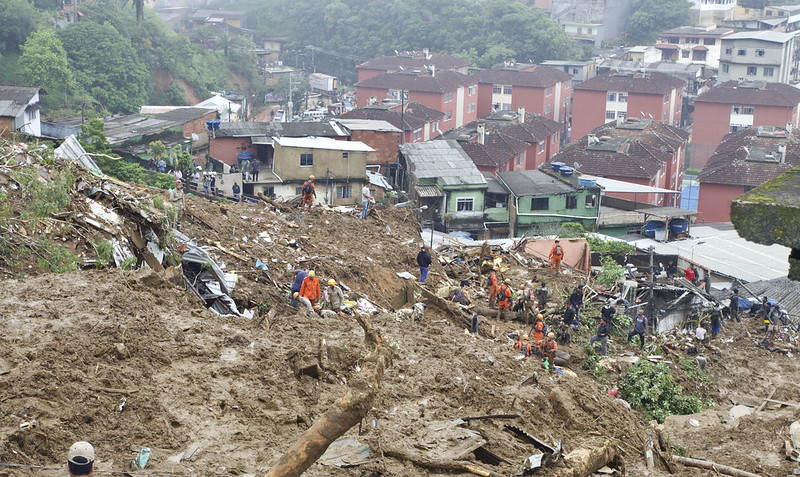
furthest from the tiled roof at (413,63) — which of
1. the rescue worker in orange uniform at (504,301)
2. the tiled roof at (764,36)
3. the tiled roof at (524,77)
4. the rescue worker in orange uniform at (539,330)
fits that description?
the rescue worker in orange uniform at (539,330)

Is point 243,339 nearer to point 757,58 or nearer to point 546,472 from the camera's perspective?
point 546,472

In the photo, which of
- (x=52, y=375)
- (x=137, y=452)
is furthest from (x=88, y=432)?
(x=52, y=375)

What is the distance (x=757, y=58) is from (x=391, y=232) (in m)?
55.2

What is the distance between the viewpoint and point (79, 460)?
18.5 feet

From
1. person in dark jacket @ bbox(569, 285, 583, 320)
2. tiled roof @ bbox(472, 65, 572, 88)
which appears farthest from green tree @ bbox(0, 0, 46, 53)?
person in dark jacket @ bbox(569, 285, 583, 320)

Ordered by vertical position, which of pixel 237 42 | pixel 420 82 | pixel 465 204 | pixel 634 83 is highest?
pixel 237 42

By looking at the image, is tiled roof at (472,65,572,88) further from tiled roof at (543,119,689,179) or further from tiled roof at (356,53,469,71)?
tiled roof at (543,119,689,179)

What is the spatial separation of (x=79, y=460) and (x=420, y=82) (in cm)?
5360

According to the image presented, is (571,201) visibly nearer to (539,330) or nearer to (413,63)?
(539,330)

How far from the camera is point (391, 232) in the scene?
2234 cm

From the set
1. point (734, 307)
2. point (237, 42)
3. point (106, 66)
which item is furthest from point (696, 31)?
point (734, 307)

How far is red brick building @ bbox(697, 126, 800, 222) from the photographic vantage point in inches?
1539

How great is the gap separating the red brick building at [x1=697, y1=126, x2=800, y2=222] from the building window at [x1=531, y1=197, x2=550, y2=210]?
849cm

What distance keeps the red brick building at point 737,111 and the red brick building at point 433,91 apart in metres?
16.3
